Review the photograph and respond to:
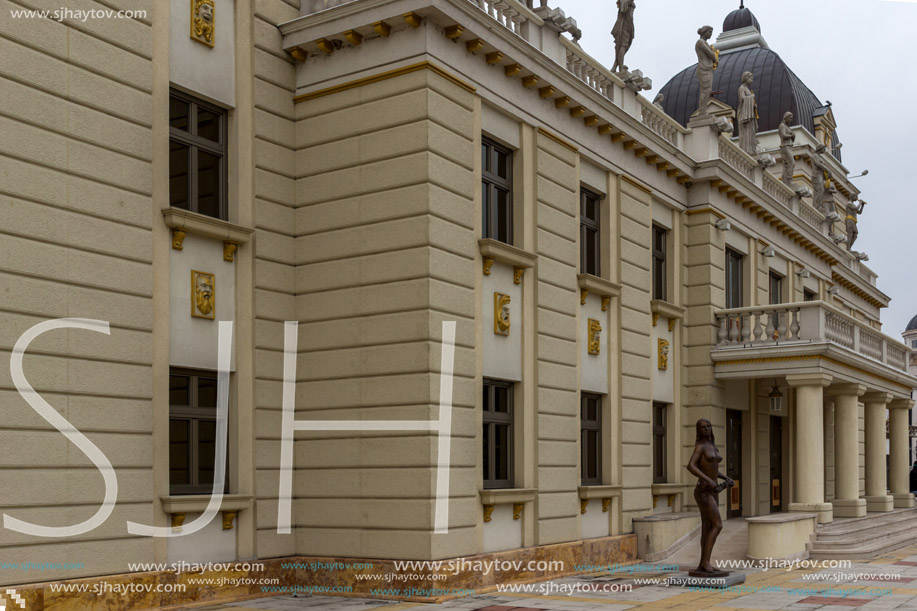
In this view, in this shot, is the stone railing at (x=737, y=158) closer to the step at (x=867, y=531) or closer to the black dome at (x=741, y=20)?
the step at (x=867, y=531)

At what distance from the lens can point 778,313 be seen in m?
24.7

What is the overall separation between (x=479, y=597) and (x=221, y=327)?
5.45 metres

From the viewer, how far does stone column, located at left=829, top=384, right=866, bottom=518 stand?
86.3ft

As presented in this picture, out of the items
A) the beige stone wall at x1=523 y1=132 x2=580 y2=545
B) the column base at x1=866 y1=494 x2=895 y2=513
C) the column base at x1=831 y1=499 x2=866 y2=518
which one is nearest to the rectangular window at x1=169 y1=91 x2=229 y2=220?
the beige stone wall at x1=523 y1=132 x2=580 y2=545

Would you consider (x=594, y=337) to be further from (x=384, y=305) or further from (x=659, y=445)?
(x=384, y=305)

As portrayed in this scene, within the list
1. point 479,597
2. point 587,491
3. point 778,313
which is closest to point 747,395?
point 778,313

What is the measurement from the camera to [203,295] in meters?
14.7

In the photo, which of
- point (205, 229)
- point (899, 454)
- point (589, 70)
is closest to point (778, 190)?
point (899, 454)

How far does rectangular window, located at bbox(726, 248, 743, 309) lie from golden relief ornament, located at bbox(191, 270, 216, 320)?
15586mm

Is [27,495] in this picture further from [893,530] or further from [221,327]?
[893,530]

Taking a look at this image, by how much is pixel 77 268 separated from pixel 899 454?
28.4 meters

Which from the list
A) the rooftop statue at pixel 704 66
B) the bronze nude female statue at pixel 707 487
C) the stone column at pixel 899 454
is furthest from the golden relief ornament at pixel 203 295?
the stone column at pixel 899 454

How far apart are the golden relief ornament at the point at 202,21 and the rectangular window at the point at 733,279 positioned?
617 inches

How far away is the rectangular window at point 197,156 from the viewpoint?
1495 cm
